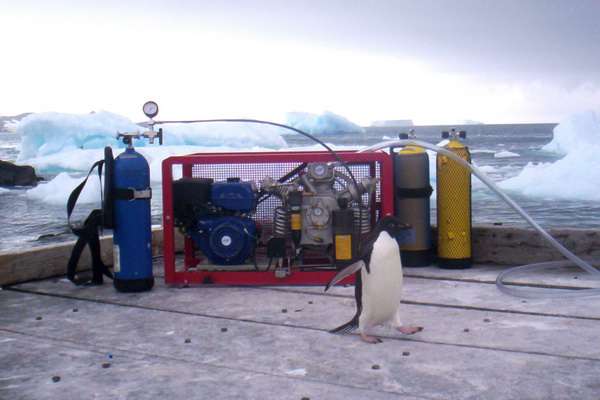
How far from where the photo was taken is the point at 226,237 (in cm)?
452

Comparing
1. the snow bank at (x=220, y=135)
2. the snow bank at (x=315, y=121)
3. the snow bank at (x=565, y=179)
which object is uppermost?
the snow bank at (x=315, y=121)

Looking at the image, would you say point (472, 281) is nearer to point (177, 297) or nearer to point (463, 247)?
point (463, 247)

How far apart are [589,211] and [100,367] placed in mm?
18904

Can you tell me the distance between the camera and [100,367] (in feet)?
9.89

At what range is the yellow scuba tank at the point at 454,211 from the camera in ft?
16.0

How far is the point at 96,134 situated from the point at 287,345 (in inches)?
1060

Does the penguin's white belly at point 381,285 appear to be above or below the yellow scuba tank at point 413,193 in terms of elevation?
below

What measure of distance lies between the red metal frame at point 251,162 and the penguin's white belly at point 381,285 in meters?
1.14

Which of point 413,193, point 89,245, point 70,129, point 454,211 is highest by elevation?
point 70,129

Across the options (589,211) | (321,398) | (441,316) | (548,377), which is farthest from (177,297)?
(589,211)

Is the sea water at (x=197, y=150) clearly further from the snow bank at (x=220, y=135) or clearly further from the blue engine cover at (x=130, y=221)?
the blue engine cover at (x=130, y=221)

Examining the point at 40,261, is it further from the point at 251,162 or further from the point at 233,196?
the point at 251,162

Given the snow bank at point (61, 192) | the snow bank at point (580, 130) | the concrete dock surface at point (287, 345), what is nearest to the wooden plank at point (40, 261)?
the concrete dock surface at point (287, 345)

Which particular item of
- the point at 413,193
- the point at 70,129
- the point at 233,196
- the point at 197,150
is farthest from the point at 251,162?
the point at 70,129
